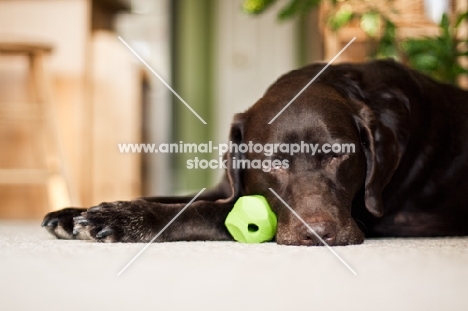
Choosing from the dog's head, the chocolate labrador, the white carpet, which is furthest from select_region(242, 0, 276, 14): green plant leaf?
the white carpet

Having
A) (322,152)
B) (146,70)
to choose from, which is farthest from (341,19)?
(146,70)

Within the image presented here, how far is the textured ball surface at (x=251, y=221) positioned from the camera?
1.88 metres

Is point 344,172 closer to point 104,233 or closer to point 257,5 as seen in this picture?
point 104,233

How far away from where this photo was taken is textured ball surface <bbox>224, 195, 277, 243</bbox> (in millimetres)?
1879

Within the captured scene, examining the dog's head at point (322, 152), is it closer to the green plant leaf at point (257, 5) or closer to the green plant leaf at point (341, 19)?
the green plant leaf at point (257, 5)

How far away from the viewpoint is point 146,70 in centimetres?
653

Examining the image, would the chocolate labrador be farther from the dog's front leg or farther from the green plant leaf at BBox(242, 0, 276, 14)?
the green plant leaf at BBox(242, 0, 276, 14)

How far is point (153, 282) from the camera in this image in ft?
4.00

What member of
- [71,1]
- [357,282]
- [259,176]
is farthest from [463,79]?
[357,282]

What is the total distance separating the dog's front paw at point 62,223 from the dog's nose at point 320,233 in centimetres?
68

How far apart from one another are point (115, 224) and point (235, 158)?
505 mm

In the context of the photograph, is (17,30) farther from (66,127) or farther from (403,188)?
(403,188)

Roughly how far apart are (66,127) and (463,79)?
3.07 m

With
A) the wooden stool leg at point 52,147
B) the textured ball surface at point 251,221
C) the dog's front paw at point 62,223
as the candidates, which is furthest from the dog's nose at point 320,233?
the wooden stool leg at point 52,147
